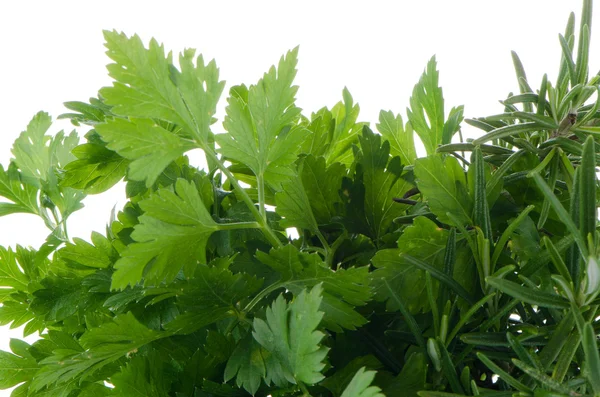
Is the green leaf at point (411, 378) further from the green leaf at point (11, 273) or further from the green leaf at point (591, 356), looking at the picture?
the green leaf at point (11, 273)

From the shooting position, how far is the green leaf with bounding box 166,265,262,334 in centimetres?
41

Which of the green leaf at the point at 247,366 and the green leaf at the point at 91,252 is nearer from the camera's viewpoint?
A: the green leaf at the point at 247,366

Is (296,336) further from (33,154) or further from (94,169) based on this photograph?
(33,154)

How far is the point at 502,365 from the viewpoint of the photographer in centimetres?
42

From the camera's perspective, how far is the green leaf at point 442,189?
0.42 metres

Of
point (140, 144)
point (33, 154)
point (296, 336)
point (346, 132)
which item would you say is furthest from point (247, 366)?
point (33, 154)

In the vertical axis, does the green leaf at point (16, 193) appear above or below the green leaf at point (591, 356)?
above

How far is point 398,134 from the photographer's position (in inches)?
22.4

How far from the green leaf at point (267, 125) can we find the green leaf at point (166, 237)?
42mm

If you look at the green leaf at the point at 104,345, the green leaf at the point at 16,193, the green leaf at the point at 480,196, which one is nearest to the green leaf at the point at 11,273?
the green leaf at the point at 16,193

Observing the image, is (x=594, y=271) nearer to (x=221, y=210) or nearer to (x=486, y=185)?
(x=486, y=185)

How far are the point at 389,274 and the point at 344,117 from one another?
0.65 ft

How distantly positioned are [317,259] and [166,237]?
0.31 ft

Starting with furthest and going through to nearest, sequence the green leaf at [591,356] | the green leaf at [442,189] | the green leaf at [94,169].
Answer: the green leaf at [94,169] < the green leaf at [442,189] < the green leaf at [591,356]
